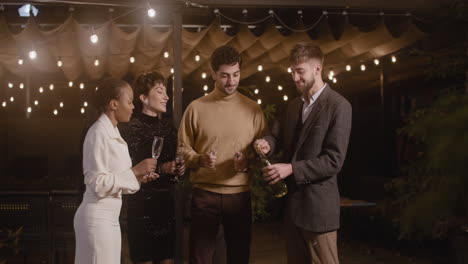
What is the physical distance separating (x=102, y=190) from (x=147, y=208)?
36.7 inches

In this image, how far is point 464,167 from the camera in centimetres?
71

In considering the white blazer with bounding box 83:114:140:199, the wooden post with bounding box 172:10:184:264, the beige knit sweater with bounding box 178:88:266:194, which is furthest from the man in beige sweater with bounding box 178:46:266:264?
the wooden post with bounding box 172:10:184:264

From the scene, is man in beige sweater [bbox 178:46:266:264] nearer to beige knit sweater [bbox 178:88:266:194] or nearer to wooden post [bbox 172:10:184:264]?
beige knit sweater [bbox 178:88:266:194]

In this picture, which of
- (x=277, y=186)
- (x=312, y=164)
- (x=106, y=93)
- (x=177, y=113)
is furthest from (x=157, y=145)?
(x=177, y=113)

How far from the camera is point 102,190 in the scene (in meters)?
2.14

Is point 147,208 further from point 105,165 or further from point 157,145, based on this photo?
point 105,165

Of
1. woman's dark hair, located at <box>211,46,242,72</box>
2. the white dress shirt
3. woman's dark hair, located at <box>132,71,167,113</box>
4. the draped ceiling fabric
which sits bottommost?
the white dress shirt

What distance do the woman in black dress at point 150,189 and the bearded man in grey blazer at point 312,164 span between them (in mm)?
745

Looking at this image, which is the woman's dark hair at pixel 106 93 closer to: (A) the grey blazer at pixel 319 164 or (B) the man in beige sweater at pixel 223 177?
(B) the man in beige sweater at pixel 223 177

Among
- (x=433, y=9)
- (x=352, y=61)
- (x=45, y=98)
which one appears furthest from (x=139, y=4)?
(x=45, y=98)

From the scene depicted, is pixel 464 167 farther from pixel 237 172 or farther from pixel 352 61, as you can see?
pixel 352 61

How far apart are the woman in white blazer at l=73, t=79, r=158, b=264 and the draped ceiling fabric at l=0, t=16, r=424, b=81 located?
9.39ft

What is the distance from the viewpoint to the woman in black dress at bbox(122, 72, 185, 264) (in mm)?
3027

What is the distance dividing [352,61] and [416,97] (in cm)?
200
